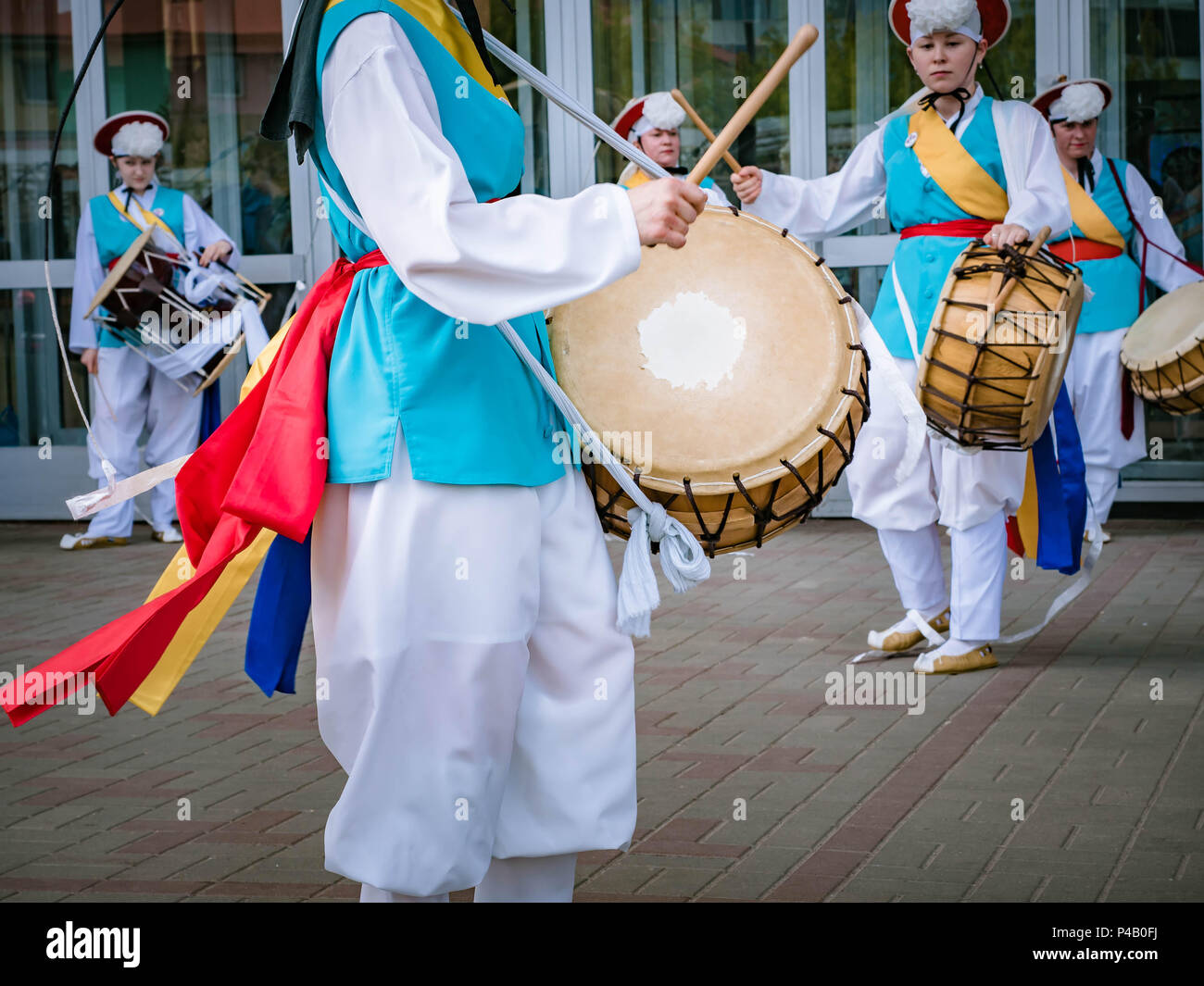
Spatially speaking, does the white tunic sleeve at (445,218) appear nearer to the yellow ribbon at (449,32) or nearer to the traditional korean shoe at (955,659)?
the yellow ribbon at (449,32)

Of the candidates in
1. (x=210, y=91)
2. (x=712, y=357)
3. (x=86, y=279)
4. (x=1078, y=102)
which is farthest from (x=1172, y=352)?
(x=210, y=91)

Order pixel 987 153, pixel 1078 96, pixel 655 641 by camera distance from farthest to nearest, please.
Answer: pixel 1078 96 < pixel 655 641 < pixel 987 153

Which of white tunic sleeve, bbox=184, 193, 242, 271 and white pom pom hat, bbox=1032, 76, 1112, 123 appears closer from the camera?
white pom pom hat, bbox=1032, 76, 1112, 123

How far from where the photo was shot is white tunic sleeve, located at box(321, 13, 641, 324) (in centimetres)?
198

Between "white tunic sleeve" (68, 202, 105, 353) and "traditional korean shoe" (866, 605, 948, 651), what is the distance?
198 inches

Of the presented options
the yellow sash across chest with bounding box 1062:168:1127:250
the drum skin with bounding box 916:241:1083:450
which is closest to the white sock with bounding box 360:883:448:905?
the drum skin with bounding box 916:241:1083:450

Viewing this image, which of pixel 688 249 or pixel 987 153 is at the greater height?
pixel 987 153

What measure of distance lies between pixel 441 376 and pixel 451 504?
7.4 inches

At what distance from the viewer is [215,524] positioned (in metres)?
2.42

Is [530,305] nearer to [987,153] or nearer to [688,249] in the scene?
[688,249]

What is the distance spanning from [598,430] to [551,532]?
6.8 inches

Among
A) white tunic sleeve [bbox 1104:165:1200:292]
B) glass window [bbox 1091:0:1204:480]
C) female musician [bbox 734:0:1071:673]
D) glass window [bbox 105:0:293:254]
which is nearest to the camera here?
female musician [bbox 734:0:1071:673]

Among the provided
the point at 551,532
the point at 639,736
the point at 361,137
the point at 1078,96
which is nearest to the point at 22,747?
the point at 639,736

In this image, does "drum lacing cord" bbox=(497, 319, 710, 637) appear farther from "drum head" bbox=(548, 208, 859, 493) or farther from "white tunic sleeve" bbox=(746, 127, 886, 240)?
"white tunic sleeve" bbox=(746, 127, 886, 240)
